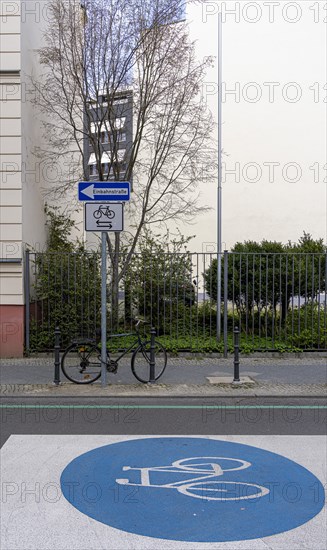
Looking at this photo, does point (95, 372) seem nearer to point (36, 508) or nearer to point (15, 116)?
point (36, 508)

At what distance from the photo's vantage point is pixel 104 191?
8922 millimetres

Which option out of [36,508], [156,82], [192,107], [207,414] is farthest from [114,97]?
[36,508]

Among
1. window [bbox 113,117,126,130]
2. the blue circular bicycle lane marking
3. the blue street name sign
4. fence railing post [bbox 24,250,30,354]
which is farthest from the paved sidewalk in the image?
window [bbox 113,117,126,130]

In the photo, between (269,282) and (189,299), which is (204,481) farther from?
(269,282)

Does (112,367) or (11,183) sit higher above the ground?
(11,183)

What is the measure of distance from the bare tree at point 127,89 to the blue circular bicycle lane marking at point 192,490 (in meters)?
7.32

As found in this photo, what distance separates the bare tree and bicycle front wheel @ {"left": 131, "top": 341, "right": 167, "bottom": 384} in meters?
3.32

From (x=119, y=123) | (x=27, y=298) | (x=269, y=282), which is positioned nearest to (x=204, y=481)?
(x=27, y=298)

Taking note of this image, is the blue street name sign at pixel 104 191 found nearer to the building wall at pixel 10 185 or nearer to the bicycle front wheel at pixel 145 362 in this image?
the bicycle front wheel at pixel 145 362

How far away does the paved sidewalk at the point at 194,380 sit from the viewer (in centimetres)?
867

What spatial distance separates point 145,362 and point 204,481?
4697mm

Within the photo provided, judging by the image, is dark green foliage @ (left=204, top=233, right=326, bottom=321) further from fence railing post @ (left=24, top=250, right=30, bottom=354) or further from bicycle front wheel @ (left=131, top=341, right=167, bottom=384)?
fence railing post @ (left=24, top=250, right=30, bottom=354)

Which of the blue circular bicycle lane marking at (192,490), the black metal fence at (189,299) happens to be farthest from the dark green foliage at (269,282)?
the blue circular bicycle lane marking at (192,490)

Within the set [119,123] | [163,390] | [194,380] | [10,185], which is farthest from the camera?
[119,123]
